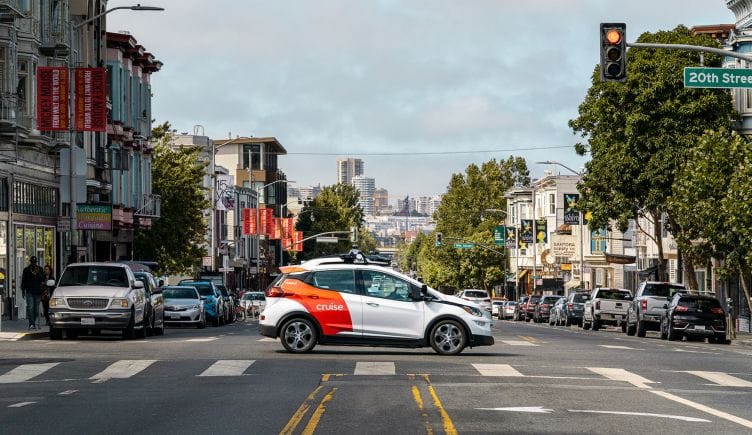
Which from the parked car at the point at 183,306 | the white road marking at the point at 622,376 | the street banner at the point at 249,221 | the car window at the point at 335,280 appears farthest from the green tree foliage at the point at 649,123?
the street banner at the point at 249,221

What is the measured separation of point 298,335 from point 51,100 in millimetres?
22890

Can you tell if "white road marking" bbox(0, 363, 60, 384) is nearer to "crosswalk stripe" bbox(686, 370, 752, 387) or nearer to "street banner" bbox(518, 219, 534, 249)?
"crosswalk stripe" bbox(686, 370, 752, 387)

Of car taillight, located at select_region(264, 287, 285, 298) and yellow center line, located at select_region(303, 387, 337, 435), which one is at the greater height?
car taillight, located at select_region(264, 287, 285, 298)

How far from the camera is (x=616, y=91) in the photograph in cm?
5269

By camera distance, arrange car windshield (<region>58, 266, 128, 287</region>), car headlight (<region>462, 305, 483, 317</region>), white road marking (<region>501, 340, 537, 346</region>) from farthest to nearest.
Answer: white road marking (<region>501, 340, 537, 346</region>) → car windshield (<region>58, 266, 128, 287</region>) → car headlight (<region>462, 305, 483, 317</region>)

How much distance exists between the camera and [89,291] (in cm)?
3216

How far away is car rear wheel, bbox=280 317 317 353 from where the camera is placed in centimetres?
2619

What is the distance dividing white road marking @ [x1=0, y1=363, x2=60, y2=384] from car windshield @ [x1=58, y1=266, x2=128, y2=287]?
8.94m

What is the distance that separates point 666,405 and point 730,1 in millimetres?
43024

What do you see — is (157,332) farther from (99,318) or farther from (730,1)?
(730,1)

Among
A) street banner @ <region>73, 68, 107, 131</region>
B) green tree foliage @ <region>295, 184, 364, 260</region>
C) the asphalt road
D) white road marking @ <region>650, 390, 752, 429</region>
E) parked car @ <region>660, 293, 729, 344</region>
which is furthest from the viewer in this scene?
green tree foliage @ <region>295, 184, 364, 260</region>

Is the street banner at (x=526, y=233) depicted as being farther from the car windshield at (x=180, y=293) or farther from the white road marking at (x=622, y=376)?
the white road marking at (x=622, y=376)

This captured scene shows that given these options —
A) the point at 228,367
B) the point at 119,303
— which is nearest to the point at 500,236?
the point at 119,303

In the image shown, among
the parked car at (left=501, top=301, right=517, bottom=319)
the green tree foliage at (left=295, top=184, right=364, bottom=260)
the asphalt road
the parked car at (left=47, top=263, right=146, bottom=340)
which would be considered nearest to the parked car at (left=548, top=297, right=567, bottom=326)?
the parked car at (left=501, top=301, right=517, bottom=319)
